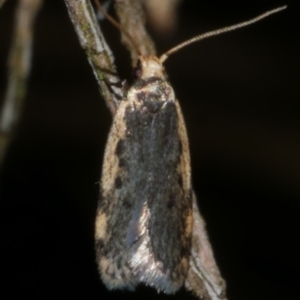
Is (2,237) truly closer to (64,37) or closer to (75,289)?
(75,289)

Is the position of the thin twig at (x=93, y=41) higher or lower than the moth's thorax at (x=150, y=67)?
higher

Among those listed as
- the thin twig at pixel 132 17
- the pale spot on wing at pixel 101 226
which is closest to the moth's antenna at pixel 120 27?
the thin twig at pixel 132 17

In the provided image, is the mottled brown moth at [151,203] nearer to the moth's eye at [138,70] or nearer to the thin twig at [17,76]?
the moth's eye at [138,70]

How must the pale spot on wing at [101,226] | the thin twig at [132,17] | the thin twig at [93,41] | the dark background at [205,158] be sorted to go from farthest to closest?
the dark background at [205,158] → the thin twig at [132,17] → the pale spot on wing at [101,226] → the thin twig at [93,41]

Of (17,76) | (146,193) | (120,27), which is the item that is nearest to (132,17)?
(120,27)

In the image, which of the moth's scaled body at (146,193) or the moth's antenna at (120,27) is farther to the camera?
the moth's antenna at (120,27)

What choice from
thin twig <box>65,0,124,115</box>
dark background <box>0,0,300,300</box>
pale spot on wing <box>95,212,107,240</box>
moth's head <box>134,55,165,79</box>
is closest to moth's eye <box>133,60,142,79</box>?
moth's head <box>134,55,165,79</box>

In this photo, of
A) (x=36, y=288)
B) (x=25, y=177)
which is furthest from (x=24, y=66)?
(x=36, y=288)

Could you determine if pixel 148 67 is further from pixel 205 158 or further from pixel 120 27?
pixel 205 158

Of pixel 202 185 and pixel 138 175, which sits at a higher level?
pixel 138 175
